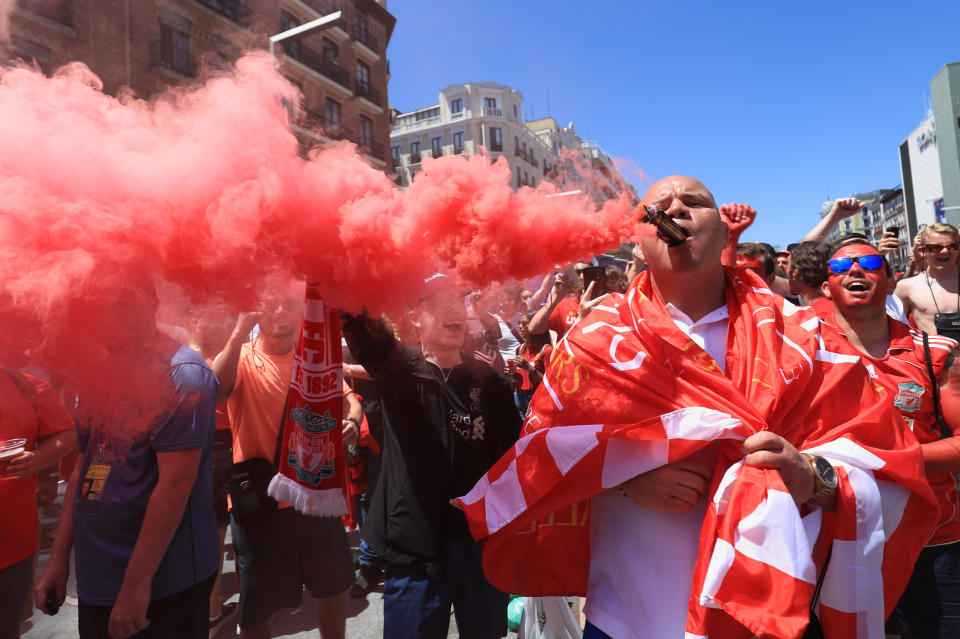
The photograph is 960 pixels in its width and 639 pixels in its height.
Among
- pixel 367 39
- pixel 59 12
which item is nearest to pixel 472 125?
pixel 367 39

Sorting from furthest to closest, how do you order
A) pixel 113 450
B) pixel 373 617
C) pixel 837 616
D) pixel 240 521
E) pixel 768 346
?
pixel 373 617
pixel 240 521
pixel 113 450
pixel 768 346
pixel 837 616

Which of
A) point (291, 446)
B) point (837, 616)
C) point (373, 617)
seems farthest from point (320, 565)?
point (837, 616)

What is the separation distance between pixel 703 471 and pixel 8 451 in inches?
114

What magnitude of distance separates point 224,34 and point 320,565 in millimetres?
2966

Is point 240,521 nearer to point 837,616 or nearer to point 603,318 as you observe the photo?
point 603,318

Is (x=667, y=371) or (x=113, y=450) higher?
(x=667, y=371)

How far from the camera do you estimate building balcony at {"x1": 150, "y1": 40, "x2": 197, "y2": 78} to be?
15.3 m

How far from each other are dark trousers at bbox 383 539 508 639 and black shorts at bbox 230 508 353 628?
0.99 metres

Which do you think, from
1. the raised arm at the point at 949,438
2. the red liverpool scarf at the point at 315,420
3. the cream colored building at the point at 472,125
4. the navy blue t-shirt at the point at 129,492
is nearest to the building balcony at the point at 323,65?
the cream colored building at the point at 472,125

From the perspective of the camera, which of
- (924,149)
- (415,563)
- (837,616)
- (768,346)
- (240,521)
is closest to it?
(837,616)

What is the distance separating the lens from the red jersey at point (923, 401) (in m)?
2.32

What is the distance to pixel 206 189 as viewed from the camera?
4.49ft

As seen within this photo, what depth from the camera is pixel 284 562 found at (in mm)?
3307

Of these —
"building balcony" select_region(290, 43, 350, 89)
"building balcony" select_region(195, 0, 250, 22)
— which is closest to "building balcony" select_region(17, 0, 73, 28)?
"building balcony" select_region(195, 0, 250, 22)
